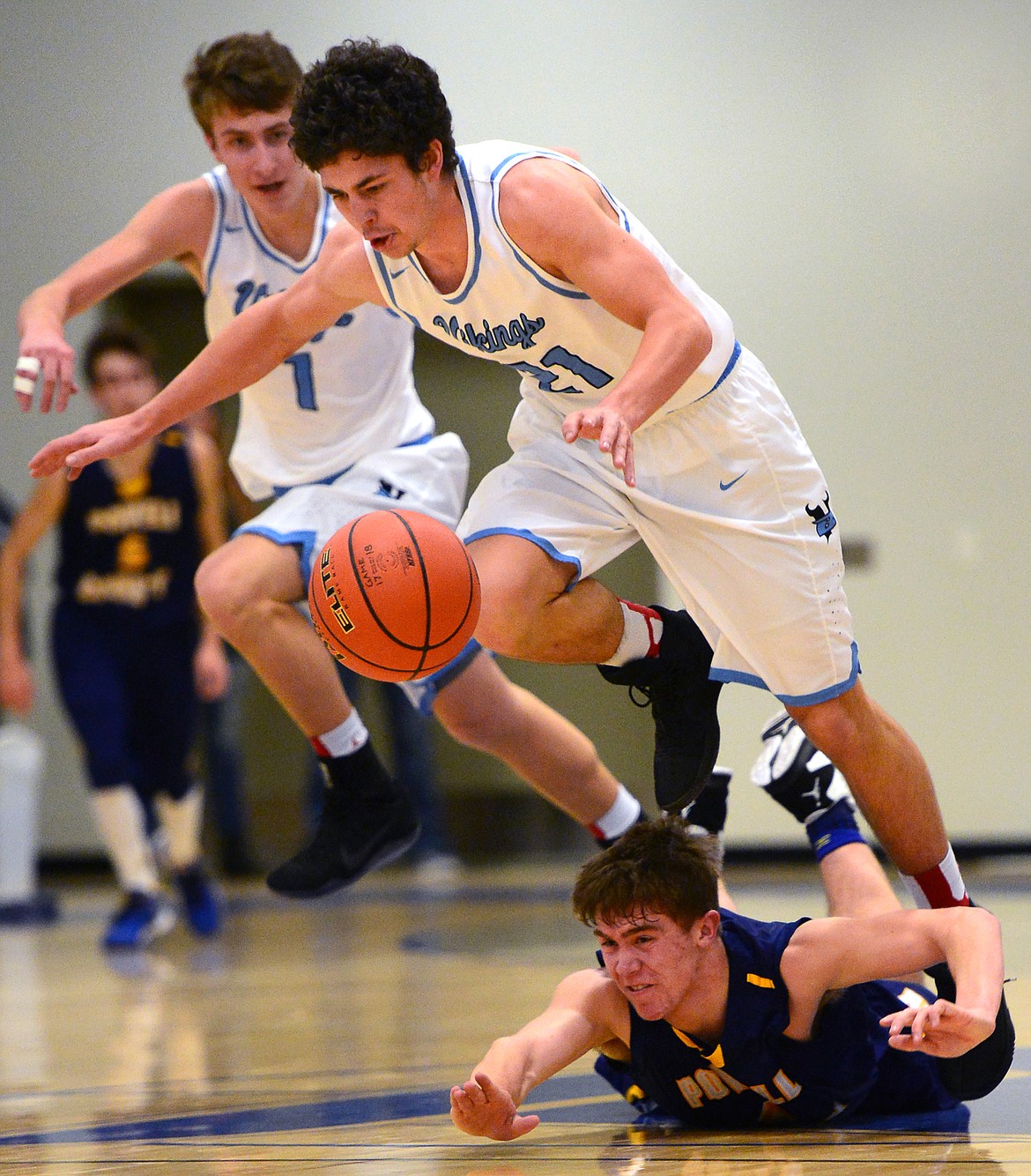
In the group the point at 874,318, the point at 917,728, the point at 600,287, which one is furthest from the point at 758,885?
the point at 600,287

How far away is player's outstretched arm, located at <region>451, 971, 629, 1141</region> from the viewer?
2.42 metres

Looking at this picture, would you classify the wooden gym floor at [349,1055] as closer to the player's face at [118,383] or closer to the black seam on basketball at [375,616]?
the black seam on basketball at [375,616]

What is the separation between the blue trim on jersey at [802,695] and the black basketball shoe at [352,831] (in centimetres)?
95

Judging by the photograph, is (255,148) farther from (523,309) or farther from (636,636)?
(636,636)

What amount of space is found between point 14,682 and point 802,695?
3919 millimetres

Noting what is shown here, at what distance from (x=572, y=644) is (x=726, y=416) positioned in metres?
0.53

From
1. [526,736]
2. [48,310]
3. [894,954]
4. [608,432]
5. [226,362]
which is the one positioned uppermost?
[48,310]

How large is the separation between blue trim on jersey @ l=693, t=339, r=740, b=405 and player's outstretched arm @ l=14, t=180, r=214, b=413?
119 cm

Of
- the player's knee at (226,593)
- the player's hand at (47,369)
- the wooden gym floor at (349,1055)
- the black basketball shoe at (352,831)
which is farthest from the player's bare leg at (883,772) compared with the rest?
the player's hand at (47,369)

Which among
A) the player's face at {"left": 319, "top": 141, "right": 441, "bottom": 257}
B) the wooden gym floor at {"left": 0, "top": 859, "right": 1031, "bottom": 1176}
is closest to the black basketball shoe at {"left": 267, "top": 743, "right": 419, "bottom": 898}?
the wooden gym floor at {"left": 0, "top": 859, "right": 1031, "bottom": 1176}

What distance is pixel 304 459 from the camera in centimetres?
376

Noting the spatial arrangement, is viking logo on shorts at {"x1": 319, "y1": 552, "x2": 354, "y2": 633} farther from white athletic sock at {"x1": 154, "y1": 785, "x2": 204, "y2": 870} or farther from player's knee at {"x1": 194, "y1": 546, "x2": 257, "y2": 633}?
white athletic sock at {"x1": 154, "y1": 785, "x2": 204, "y2": 870}

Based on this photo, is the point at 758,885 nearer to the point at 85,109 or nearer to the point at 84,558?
the point at 84,558

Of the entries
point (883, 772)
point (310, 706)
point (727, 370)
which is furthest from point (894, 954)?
point (310, 706)
